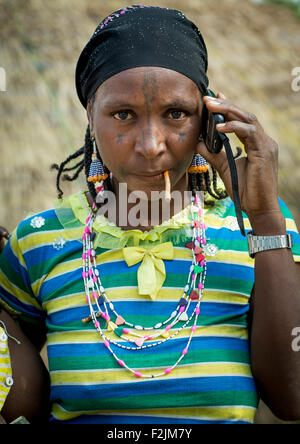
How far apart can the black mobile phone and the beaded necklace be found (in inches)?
12.1

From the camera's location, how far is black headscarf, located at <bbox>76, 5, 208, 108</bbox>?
1.75m

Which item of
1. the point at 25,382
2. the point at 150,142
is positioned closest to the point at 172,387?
the point at 25,382

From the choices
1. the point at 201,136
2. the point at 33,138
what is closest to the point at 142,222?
the point at 201,136

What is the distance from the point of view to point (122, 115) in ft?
5.77

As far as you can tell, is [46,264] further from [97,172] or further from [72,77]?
[72,77]

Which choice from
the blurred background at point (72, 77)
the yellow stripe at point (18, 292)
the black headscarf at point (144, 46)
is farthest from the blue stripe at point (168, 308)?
the blurred background at point (72, 77)

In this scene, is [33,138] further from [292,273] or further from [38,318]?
[292,273]

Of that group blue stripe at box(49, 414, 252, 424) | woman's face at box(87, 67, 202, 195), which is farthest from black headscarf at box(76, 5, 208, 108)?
blue stripe at box(49, 414, 252, 424)

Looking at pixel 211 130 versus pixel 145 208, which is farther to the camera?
pixel 145 208

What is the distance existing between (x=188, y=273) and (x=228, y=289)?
15 centimetres

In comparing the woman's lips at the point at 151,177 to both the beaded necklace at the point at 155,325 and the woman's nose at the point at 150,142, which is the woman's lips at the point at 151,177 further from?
the beaded necklace at the point at 155,325

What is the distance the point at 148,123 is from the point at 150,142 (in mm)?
70

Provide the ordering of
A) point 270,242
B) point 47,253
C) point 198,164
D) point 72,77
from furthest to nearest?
point 72,77 < point 47,253 < point 198,164 < point 270,242

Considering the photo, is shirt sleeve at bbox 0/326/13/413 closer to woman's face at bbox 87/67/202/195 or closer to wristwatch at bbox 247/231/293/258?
woman's face at bbox 87/67/202/195
